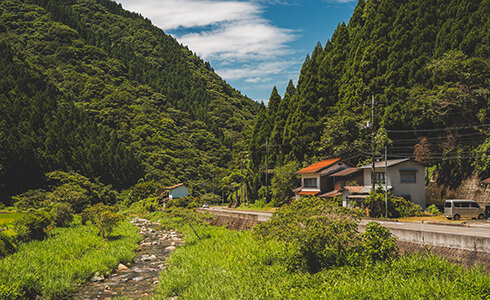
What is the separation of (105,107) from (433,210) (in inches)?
3932

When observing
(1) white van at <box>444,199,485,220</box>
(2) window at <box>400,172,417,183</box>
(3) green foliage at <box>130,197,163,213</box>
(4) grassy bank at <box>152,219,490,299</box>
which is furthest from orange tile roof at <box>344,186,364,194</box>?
(3) green foliage at <box>130,197,163,213</box>

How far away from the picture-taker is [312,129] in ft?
156

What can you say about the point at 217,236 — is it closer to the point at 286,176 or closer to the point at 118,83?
the point at 286,176

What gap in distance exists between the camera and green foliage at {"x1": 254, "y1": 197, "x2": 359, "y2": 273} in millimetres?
12688

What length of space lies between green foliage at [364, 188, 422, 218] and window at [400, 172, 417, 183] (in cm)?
330

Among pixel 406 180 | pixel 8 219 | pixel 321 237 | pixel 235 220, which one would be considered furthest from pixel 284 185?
pixel 321 237

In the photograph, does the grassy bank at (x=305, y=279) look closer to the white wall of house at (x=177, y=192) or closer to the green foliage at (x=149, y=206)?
the green foliage at (x=149, y=206)

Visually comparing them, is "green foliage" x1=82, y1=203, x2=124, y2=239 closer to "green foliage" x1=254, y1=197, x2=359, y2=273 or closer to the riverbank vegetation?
the riverbank vegetation

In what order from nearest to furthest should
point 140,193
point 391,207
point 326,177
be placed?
point 391,207 < point 326,177 < point 140,193

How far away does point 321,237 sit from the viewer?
12.8 meters

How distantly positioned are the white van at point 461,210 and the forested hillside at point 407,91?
17.0 feet

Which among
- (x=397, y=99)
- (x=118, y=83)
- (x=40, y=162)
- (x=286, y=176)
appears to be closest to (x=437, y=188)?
(x=397, y=99)

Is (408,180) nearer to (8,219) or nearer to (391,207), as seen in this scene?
(391,207)

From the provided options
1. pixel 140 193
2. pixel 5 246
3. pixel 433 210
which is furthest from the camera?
pixel 140 193
